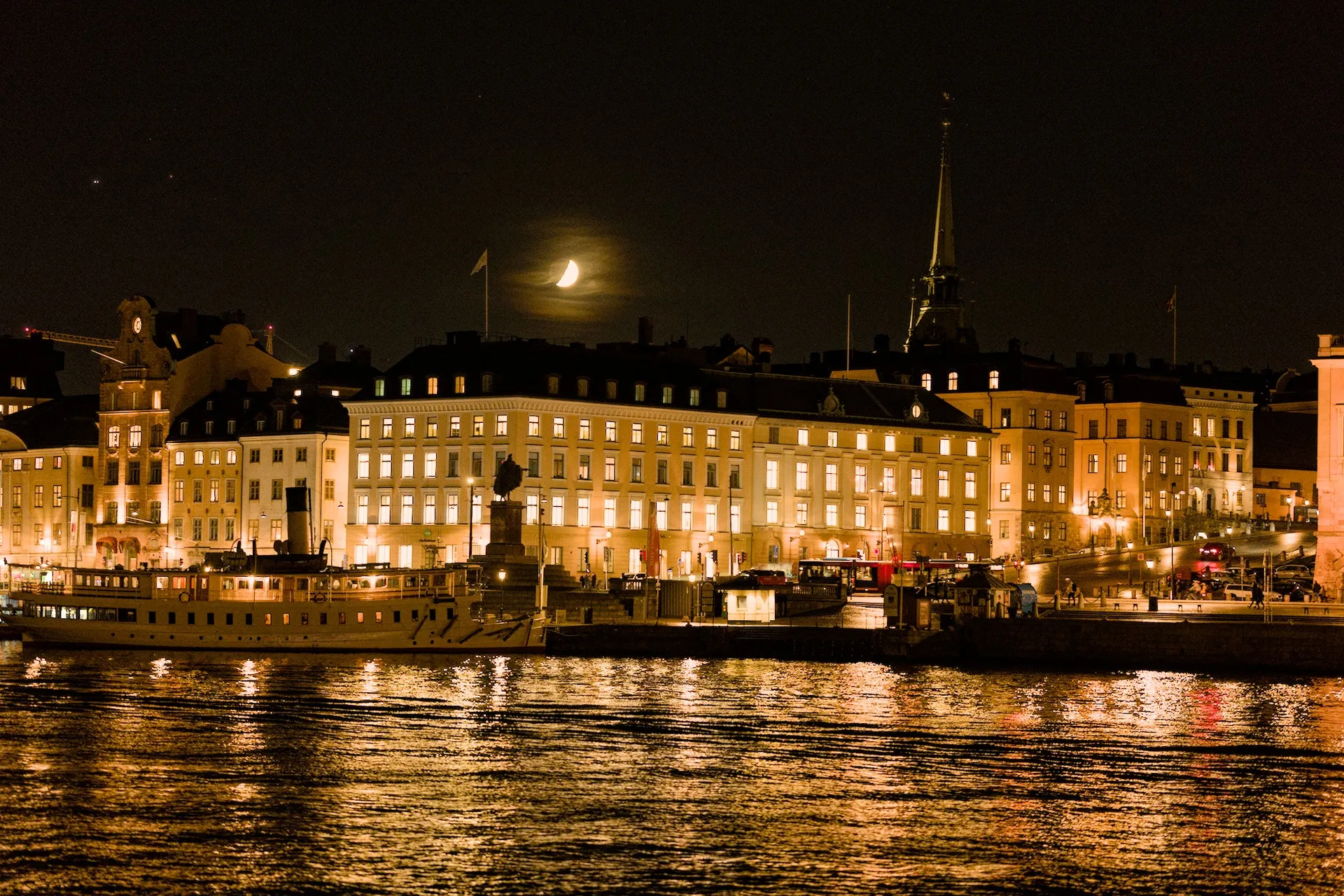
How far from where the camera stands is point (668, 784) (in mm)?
43812

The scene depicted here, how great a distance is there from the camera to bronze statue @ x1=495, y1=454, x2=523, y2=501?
308 feet

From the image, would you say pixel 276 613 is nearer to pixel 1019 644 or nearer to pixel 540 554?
→ pixel 540 554

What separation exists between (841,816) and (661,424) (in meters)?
70.9

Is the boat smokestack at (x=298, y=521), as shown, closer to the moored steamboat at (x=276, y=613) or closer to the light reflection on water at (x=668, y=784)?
the moored steamboat at (x=276, y=613)

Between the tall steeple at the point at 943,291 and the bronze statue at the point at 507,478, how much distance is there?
6309 centimetres

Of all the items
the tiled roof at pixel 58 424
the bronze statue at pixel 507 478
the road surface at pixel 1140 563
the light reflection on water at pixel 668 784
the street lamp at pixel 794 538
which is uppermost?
the tiled roof at pixel 58 424

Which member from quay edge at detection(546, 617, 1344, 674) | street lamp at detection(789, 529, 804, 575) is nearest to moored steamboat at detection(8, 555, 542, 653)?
quay edge at detection(546, 617, 1344, 674)

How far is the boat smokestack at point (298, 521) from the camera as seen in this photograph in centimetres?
9144

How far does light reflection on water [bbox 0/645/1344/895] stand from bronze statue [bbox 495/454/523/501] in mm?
26771

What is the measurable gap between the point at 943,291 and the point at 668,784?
11768 cm

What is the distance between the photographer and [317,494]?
113 metres


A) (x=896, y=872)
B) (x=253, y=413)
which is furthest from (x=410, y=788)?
(x=253, y=413)

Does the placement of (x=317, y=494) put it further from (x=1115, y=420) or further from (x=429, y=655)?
(x=1115, y=420)

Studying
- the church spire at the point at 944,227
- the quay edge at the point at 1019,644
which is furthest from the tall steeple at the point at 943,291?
the quay edge at the point at 1019,644
